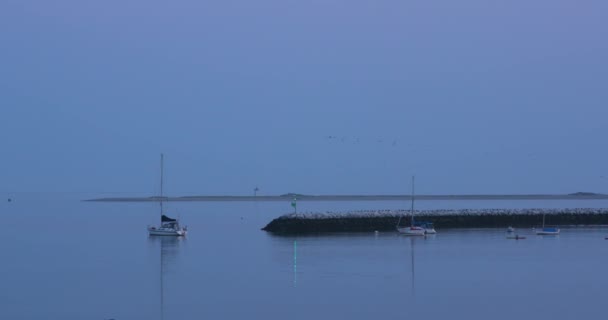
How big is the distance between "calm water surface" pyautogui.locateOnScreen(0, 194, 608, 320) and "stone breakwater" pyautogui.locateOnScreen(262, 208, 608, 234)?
4143 millimetres

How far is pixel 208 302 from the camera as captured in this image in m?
30.9

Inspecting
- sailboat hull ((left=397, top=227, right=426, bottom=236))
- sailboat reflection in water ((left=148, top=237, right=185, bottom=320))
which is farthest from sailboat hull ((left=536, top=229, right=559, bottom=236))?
sailboat reflection in water ((left=148, top=237, right=185, bottom=320))

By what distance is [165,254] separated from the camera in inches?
1970

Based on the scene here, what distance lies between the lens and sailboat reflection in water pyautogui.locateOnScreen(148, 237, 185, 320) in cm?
3294

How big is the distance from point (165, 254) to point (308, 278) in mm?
15115

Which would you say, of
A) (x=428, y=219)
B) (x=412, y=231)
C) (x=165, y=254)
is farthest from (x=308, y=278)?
(x=428, y=219)

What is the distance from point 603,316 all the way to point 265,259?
67.1 ft

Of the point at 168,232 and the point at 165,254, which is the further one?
the point at 168,232

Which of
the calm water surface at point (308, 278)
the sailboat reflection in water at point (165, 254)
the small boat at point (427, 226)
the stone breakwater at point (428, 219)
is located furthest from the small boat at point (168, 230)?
the small boat at point (427, 226)

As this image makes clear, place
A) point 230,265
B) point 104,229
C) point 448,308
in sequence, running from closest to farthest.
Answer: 1. point 448,308
2. point 230,265
3. point 104,229

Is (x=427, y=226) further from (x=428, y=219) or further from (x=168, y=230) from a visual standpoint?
(x=168, y=230)

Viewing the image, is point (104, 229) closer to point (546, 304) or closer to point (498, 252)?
point (498, 252)

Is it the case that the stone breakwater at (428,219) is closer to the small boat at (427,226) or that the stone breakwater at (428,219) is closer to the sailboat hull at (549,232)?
the small boat at (427,226)

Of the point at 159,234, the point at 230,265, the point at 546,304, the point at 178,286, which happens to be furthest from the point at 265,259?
the point at 159,234
